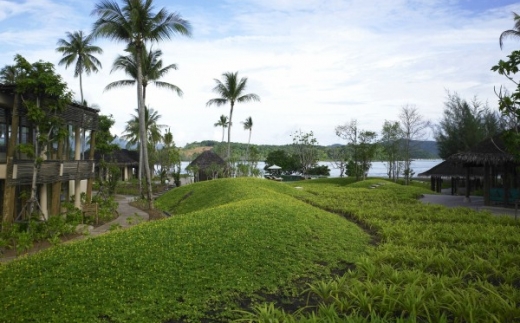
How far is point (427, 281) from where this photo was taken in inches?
233

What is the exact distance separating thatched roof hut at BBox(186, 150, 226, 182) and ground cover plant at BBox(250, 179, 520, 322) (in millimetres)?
A: 24388

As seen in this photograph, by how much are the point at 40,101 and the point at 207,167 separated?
23686 millimetres

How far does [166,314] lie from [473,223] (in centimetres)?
1032

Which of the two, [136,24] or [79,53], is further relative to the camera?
[79,53]

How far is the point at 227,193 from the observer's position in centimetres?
1697

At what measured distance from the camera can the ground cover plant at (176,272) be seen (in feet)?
15.9

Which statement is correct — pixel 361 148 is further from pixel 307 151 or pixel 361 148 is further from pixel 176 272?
pixel 176 272

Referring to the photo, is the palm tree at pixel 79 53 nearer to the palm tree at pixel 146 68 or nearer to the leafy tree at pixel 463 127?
Result: the palm tree at pixel 146 68

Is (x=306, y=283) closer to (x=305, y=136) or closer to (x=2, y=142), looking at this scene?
(x=2, y=142)

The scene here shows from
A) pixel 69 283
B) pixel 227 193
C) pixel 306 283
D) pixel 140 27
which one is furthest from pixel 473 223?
pixel 140 27

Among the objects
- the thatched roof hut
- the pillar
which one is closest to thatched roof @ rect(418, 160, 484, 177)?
the thatched roof hut

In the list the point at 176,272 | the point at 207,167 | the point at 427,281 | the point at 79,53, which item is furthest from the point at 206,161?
the point at 427,281

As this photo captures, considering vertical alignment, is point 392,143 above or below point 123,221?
above

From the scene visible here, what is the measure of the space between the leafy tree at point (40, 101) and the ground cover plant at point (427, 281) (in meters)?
9.39
